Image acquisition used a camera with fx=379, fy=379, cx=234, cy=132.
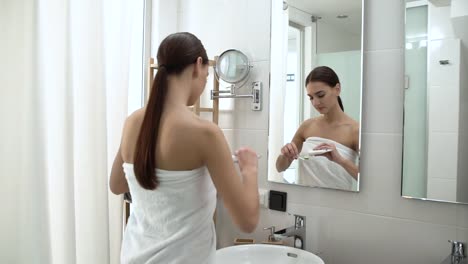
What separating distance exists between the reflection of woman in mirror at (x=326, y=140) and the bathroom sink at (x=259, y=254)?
303 mm

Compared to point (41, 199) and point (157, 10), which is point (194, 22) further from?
point (41, 199)

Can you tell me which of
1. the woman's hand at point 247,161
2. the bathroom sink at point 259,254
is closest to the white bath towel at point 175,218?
the woman's hand at point 247,161

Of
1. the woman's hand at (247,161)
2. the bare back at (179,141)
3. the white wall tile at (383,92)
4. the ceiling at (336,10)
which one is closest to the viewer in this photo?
the bare back at (179,141)

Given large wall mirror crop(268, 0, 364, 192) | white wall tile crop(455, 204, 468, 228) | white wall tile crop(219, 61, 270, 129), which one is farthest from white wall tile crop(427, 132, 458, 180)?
white wall tile crop(219, 61, 270, 129)

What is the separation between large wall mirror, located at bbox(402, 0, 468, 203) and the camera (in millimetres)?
1280

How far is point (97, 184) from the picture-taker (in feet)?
5.80

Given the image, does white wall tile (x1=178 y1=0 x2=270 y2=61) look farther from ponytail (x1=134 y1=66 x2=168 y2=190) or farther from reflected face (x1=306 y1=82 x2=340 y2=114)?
ponytail (x1=134 y1=66 x2=168 y2=190)

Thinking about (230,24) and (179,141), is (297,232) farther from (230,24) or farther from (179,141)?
(230,24)

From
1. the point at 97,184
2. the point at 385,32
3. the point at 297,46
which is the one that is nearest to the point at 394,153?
the point at 385,32

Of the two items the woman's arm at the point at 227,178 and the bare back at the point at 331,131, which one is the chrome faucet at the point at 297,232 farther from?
the woman's arm at the point at 227,178

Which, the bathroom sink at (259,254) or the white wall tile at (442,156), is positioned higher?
the white wall tile at (442,156)

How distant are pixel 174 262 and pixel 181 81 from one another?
53 centimetres

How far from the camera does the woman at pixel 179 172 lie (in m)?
1.06

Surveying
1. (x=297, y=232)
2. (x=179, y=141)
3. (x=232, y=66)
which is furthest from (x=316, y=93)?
(x=179, y=141)
